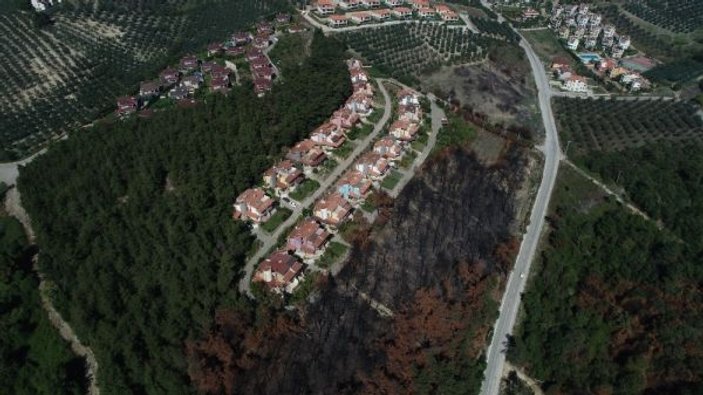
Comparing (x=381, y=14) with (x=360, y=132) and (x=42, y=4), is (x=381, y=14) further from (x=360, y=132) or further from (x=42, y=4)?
(x=42, y=4)

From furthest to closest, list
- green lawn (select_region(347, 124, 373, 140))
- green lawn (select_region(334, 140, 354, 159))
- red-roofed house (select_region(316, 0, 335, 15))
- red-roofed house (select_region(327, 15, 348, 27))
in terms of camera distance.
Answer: red-roofed house (select_region(316, 0, 335, 15))
red-roofed house (select_region(327, 15, 348, 27))
green lawn (select_region(347, 124, 373, 140))
green lawn (select_region(334, 140, 354, 159))

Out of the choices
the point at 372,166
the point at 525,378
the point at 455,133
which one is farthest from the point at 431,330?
the point at 455,133

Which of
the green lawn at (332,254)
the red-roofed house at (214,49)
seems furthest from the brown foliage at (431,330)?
the red-roofed house at (214,49)

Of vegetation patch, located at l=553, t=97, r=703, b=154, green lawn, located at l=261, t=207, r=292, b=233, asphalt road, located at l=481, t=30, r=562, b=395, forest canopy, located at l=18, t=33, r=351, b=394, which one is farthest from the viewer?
vegetation patch, located at l=553, t=97, r=703, b=154

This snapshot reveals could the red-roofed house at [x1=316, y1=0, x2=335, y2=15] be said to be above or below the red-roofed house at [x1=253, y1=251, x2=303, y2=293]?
above

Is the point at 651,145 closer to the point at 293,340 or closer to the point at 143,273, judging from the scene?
the point at 293,340

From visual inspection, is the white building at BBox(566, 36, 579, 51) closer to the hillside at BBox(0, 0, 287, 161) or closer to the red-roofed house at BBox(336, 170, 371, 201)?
the hillside at BBox(0, 0, 287, 161)

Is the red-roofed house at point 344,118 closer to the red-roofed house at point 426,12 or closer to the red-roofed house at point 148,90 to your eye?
the red-roofed house at point 148,90

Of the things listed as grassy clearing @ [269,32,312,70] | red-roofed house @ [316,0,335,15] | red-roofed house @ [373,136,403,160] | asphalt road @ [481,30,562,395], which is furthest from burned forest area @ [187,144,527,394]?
A: red-roofed house @ [316,0,335,15]
